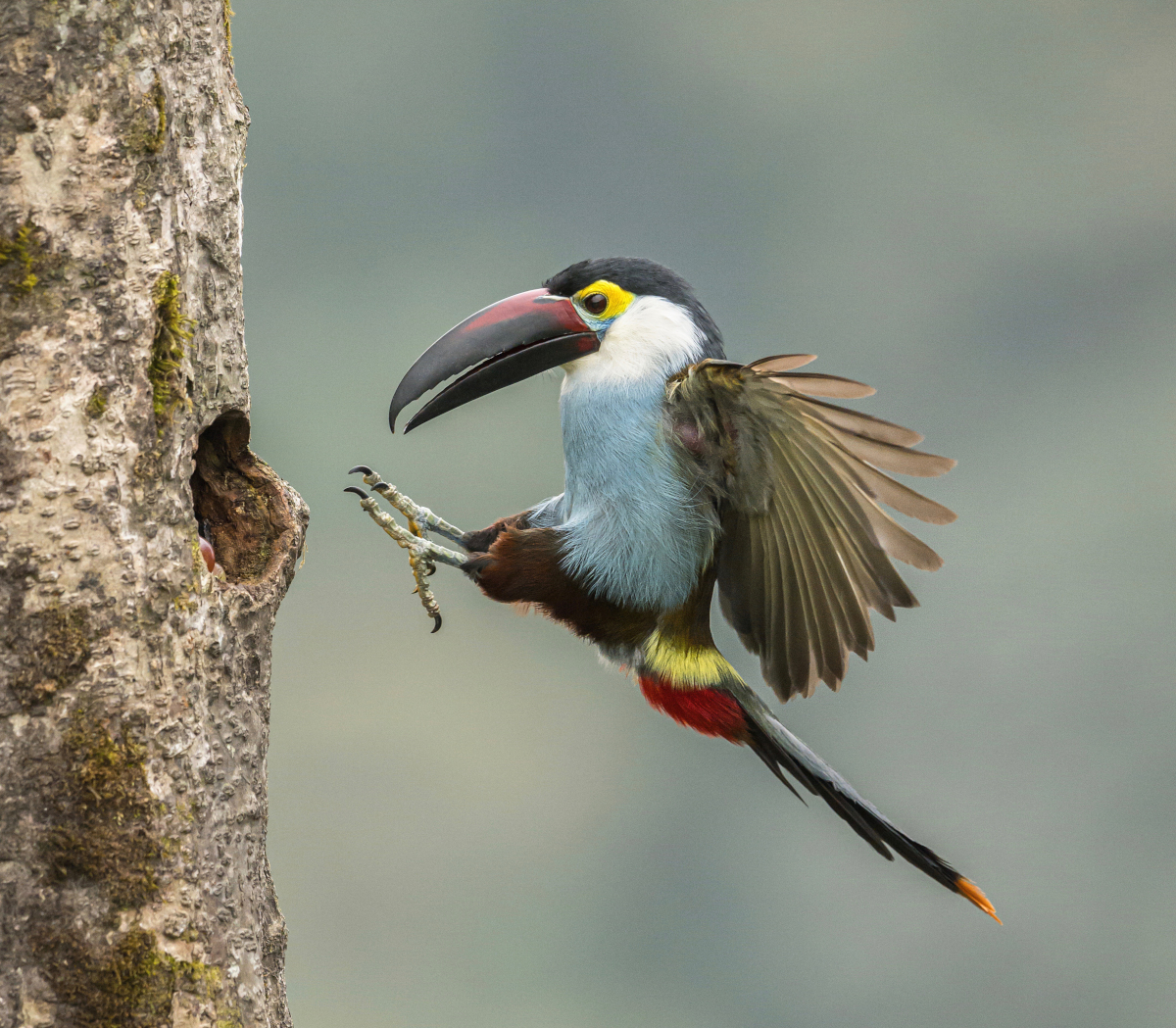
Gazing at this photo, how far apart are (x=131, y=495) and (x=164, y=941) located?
0.66 m

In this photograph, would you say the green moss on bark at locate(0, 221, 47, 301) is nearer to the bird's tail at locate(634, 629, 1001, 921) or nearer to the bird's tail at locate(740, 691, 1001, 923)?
the bird's tail at locate(634, 629, 1001, 921)

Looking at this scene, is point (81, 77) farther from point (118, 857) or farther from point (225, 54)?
point (118, 857)

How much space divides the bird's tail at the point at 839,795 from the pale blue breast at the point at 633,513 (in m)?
0.36

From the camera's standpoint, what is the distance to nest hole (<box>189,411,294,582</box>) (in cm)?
206

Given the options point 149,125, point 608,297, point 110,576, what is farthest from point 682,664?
point 149,125

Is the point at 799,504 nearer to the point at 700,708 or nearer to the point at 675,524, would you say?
the point at 675,524

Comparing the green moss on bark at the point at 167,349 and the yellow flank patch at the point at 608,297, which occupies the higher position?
the yellow flank patch at the point at 608,297

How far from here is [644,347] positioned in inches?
108

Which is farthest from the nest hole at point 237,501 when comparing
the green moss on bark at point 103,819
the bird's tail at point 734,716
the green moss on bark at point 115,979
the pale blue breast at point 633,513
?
the bird's tail at point 734,716

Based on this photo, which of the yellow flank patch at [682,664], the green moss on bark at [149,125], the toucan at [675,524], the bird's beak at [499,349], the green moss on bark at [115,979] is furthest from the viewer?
the yellow flank patch at [682,664]

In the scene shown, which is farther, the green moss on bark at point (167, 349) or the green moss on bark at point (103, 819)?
the green moss on bark at point (167, 349)

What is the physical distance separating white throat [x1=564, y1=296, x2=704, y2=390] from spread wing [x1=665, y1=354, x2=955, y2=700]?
0.11m

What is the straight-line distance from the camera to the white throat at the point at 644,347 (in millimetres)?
2701

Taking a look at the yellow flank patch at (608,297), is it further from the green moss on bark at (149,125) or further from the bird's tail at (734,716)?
the green moss on bark at (149,125)
